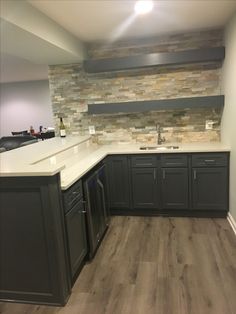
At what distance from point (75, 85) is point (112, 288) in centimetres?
282

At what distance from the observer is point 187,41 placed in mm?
3711

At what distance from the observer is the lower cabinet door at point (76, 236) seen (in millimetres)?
2262

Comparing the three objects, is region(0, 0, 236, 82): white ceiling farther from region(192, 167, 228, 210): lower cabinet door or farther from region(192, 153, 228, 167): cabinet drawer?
region(192, 167, 228, 210): lower cabinet door

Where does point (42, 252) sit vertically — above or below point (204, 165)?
below

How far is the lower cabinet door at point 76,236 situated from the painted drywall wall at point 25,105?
7205 mm

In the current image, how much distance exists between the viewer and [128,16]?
281 centimetres

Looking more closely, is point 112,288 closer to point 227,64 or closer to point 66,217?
point 66,217

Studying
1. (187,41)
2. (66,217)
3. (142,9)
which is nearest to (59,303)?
(66,217)

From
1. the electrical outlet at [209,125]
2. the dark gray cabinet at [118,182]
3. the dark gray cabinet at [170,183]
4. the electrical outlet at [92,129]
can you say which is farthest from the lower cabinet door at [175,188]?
the electrical outlet at [92,129]

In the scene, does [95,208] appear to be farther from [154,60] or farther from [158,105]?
[154,60]

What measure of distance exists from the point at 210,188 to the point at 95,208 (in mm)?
1519

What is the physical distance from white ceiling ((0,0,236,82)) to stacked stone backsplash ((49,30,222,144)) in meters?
0.22

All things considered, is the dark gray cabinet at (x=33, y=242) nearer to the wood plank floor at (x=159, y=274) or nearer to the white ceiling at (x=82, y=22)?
the wood plank floor at (x=159, y=274)

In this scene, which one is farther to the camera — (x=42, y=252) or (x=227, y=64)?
(x=227, y=64)
